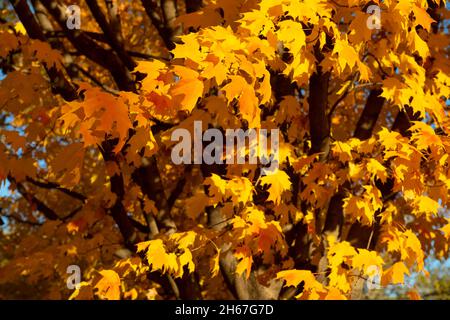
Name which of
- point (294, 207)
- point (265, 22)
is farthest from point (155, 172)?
point (265, 22)

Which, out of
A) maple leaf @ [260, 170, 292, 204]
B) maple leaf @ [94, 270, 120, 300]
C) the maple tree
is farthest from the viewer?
maple leaf @ [260, 170, 292, 204]

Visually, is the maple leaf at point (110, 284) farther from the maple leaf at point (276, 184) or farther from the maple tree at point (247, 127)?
the maple leaf at point (276, 184)

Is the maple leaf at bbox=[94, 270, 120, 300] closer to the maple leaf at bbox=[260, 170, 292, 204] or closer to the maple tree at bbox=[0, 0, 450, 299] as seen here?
the maple tree at bbox=[0, 0, 450, 299]

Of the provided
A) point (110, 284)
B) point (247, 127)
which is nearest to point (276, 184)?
point (247, 127)

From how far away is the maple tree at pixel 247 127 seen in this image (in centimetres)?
348

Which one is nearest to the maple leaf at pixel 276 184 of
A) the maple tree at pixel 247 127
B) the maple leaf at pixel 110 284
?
the maple tree at pixel 247 127

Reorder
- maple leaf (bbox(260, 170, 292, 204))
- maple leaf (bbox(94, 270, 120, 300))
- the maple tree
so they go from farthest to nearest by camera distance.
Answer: maple leaf (bbox(260, 170, 292, 204)), maple leaf (bbox(94, 270, 120, 300)), the maple tree

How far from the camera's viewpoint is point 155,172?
5.61 metres

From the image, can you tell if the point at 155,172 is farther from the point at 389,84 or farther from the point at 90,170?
the point at 90,170

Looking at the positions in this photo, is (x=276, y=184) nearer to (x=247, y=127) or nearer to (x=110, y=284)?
(x=247, y=127)

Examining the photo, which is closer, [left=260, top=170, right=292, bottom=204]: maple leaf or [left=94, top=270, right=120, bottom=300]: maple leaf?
[left=94, top=270, right=120, bottom=300]: maple leaf

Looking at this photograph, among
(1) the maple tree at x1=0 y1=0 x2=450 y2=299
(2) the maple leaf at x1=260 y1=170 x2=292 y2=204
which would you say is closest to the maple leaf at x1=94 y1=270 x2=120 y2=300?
(1) the maple tree at x1=0 y1=0 x2=450 y2=299

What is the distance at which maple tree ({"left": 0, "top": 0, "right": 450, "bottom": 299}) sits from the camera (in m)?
3.48

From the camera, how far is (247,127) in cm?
478
